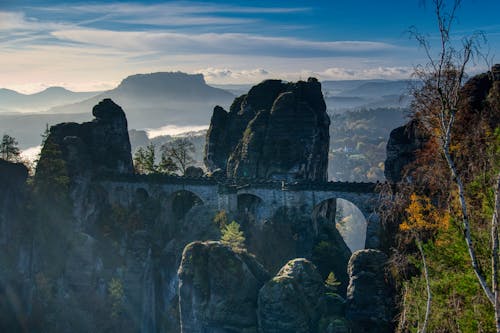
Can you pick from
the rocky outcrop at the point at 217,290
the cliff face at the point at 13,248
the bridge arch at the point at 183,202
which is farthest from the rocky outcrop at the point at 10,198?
the rocky outcrop at the point at 217,290

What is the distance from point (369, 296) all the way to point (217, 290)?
499 inches

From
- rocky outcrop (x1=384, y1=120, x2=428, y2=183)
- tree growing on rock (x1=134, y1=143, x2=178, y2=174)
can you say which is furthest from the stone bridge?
tree growing on rock (x1=134, y1=143, x2=178, y2=174)

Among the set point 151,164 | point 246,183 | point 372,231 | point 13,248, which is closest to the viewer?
point 372,231

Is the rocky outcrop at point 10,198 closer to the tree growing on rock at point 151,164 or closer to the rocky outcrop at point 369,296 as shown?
the tree growing on rock at point 151,164

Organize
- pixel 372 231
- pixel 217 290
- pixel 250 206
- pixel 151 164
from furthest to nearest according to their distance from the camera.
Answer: pixel 151 164 < pixel 250 206 < pixel 372 231 < pixel 217 290

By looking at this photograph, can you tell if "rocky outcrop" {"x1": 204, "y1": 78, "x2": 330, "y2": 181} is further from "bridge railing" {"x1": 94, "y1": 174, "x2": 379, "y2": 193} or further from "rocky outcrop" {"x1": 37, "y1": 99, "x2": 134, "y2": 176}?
"rocky outcrop" {"x1": 37, "y1": 99, "x2": 134, "y2": 176}

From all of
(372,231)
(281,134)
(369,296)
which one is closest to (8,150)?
(281,134)

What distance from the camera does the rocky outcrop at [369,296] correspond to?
38.8 metres

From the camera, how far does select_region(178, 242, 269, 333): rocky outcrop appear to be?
42.0 m

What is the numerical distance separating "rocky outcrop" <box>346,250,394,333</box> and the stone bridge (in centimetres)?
1023

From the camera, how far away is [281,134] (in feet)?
222

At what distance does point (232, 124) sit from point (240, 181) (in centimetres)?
1845

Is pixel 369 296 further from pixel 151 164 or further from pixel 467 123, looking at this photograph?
pixel 151 164

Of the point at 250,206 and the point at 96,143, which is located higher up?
the point at 96,143
